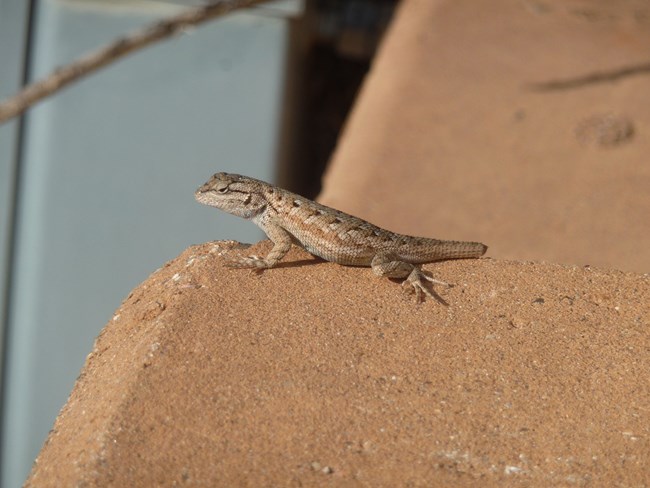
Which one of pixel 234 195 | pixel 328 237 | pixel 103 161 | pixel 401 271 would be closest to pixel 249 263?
pixel 328 237

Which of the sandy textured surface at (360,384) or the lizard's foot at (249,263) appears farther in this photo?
the lizard's foot at (249,263)

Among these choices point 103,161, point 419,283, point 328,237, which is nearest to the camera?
point 419,283

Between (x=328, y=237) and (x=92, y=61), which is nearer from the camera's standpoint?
(x=328, y=237)

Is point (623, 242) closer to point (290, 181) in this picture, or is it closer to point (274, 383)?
point (290, 181)

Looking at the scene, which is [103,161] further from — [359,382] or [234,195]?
[359,382]

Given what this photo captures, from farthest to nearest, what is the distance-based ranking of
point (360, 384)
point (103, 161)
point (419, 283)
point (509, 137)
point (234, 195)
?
point (103, 161) < point (509, 137) < point (234, 195) < point (419, 283) < point (360, 384)

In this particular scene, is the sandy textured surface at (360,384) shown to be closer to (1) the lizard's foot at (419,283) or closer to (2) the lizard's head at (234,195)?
(1) the lizard's foot at (419,283)

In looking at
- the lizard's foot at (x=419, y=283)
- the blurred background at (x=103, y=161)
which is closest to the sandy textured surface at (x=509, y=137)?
the blurred background at (x=103, y=161)

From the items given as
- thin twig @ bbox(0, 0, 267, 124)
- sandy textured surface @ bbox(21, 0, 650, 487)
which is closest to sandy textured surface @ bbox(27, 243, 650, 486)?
sandy textured surface @ bbox(21, 0, 650, 487)

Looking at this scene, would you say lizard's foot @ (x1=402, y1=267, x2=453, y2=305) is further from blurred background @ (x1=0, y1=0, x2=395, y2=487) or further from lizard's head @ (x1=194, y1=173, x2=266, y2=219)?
blurred background @ (x1=0, y1=0, x2=395, y2=487)
